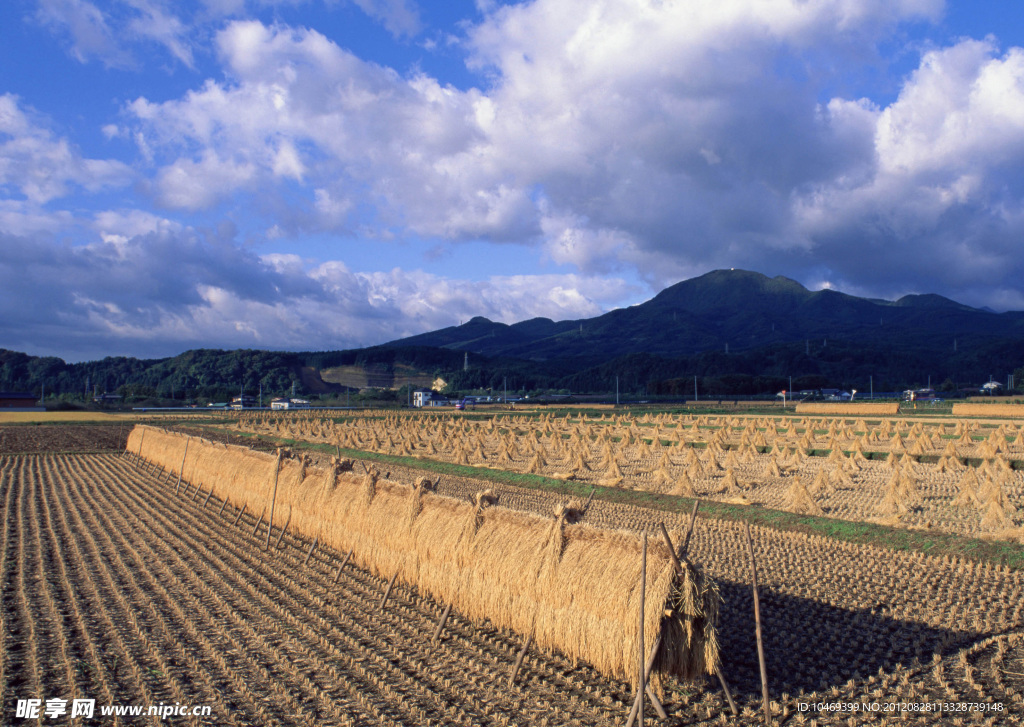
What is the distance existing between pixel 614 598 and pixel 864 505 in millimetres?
11575

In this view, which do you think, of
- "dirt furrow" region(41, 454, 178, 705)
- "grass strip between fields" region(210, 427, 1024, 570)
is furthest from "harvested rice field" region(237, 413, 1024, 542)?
"dirt furrow" region(41, 454, 178, 705)

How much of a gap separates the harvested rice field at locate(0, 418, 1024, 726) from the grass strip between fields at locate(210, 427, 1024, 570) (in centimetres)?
32

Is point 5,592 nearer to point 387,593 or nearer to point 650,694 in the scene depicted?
point 387,593

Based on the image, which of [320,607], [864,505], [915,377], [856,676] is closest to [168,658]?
[320,607]

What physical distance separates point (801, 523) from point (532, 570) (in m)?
8.02

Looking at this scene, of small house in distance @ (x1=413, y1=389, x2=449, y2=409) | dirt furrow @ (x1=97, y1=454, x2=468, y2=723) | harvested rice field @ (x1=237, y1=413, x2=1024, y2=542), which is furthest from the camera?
small house in distance @ (x1=413, y1=389, x2=449, y2=409)

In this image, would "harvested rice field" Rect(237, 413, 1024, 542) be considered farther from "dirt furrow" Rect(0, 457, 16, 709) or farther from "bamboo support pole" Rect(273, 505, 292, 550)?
"dirt furrow" Rect(0, 457, 16, 709)

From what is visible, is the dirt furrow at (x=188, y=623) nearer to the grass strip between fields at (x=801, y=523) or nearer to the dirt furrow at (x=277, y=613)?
the dirt furrow at (x=277, y=613)

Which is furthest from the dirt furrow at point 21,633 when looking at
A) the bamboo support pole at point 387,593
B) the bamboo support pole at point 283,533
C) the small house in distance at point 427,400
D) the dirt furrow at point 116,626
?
the small house in distance at point 427,400

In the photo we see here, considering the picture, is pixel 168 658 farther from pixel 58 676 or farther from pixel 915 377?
pixel 915 377

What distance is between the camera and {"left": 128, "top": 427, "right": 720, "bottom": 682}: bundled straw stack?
5.65 m

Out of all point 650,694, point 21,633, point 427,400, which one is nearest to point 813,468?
point 650,694

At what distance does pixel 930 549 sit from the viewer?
10617 mm

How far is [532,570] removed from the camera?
267 inches
